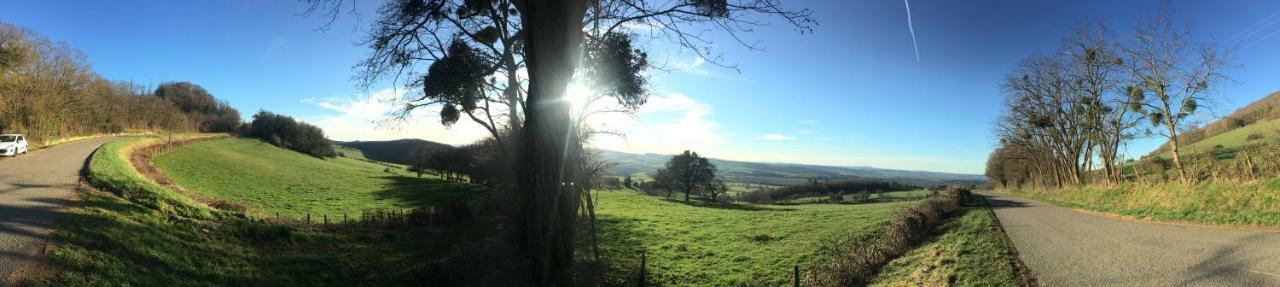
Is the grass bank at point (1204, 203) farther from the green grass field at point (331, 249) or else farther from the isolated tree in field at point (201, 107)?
the isolated tree in field at point (201, 107)

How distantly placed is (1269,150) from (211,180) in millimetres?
51196

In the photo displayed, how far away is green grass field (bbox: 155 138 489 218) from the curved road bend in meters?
6.82

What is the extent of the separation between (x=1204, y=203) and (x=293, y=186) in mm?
47398

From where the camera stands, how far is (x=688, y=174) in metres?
60.4

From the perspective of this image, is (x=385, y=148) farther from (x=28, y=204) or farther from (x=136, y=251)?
(x=136, y=251)

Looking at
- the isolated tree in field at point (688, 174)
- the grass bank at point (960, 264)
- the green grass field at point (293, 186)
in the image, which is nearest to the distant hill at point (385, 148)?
the green grass field at point (293, 186)

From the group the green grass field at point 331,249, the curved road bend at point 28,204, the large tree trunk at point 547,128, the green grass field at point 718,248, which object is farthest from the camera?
the green grass field at point 718,248

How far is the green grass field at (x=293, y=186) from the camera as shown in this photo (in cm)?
2766

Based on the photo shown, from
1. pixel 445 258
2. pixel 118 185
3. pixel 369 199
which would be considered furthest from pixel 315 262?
pixel 369 199

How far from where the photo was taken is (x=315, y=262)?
1137cm

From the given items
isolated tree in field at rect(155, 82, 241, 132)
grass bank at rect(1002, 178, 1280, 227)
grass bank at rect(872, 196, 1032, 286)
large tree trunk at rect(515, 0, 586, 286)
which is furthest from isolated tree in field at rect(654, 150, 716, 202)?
isolated tree in field at rect(155, 82, 241, 132)

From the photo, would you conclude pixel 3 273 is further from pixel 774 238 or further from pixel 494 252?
pixel 774 238

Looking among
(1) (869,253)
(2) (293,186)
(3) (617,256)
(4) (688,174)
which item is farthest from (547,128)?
(4) (688,174)

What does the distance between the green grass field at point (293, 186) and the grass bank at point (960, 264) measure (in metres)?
24.5
